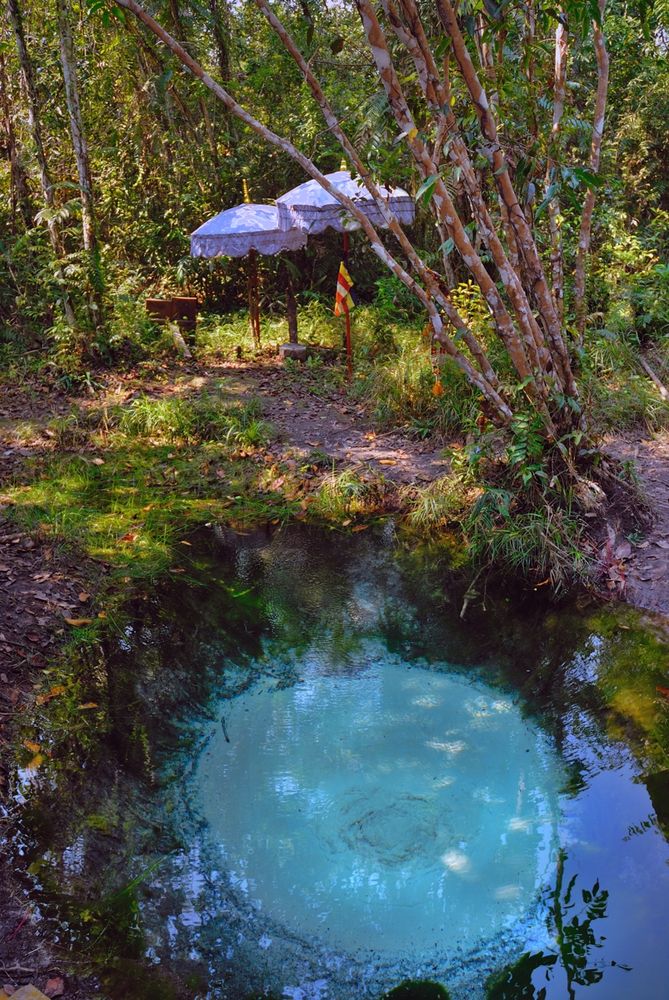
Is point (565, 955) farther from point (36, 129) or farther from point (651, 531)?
point (36, 129)

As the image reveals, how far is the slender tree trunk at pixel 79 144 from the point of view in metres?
8.38

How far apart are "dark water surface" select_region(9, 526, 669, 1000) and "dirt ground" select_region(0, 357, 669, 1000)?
0.21 m

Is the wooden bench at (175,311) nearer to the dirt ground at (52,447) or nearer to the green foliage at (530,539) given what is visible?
the dirt ground at (52,447)

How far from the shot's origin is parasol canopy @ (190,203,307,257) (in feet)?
28.8

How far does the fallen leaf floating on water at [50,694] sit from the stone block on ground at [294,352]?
6.11m

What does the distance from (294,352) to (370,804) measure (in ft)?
22.6

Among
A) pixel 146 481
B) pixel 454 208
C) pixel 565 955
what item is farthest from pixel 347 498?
pixel 565 955

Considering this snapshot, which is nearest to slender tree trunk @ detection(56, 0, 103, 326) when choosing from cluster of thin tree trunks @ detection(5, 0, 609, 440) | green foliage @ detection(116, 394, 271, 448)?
green foliage @ detection(116, 394, 271, 448)

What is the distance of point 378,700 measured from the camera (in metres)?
4.45

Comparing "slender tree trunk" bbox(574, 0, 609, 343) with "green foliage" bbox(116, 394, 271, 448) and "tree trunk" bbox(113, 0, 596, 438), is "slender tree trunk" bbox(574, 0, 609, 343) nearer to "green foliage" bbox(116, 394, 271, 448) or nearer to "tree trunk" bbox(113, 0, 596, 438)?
"tree trunk" bbox(113, 0, 596, 438)

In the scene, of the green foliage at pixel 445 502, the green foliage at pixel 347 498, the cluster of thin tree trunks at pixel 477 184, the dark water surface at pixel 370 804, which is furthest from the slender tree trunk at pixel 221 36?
the dark water surface at pixel 370 804

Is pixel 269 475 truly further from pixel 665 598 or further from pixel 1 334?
pixel 1 334

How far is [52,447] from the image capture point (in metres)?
7.45

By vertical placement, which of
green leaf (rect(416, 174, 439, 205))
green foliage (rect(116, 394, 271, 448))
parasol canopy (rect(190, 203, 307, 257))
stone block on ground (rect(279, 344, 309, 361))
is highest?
green leaf (rect(416, 174, 439, 205))
